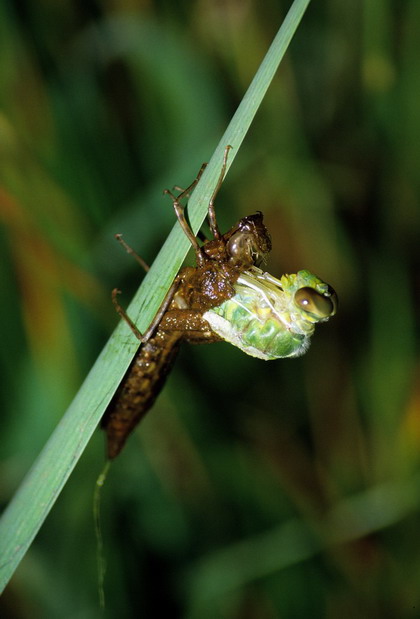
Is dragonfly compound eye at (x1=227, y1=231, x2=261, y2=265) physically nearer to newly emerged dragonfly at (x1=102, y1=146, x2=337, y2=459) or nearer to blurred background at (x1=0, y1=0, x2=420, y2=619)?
newly emerged dragonfly at (x1=102, y1=146, x2=337, y2=459)

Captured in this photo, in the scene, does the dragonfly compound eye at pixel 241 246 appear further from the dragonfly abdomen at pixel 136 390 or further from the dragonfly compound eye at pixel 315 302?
the dragonfly abdomen at pixel 136 390

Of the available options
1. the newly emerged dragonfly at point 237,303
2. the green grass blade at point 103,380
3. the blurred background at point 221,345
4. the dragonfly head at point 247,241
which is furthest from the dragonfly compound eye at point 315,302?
the blurred background at point 221,345

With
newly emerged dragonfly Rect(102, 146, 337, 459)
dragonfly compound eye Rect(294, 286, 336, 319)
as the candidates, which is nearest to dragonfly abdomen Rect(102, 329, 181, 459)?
newly emerged dragonfly Rect(102, 146, 337, 459)

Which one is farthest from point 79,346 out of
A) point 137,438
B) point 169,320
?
point 169,320

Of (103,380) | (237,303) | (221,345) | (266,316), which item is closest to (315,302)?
(266,316)

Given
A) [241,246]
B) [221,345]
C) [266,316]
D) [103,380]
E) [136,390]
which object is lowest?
[221,345]

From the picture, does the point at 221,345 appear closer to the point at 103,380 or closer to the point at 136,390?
the point at 136,390

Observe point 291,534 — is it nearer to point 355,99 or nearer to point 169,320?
point 169,320
